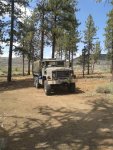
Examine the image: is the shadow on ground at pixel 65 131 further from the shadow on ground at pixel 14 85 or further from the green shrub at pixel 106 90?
the shadow on ground at pixel 14 85

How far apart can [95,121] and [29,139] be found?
3526 mm

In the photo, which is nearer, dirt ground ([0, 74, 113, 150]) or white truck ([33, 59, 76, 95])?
dirt ground ([0, 74, 113, 150])

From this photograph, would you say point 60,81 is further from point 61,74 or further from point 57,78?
point 61,74

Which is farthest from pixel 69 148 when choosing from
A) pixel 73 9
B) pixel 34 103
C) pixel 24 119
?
pixel 73 9

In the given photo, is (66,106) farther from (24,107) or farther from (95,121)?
(95,121)

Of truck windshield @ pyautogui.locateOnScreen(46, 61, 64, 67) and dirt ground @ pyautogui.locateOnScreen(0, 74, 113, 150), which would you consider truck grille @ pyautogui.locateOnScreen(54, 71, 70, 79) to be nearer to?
truck windshield @ pyautogui.locateOnScreen(46, 61, 64, 67)

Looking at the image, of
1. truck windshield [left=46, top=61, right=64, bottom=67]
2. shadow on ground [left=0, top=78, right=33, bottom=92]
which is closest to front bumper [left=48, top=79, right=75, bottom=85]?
truck windshield [left=46, top=61, right=64, bottom=67]

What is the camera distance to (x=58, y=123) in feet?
45.3

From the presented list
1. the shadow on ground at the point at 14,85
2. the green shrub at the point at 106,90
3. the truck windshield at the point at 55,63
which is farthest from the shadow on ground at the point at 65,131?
the shadow on ground at the point at 14,85

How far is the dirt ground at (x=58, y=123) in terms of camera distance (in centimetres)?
1088

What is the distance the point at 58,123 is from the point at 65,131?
141 centimetres

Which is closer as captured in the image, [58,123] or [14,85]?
[58,123]

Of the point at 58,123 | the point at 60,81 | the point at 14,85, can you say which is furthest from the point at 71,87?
the point at 58,123

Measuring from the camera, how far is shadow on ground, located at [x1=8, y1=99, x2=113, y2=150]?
35.1 ft
